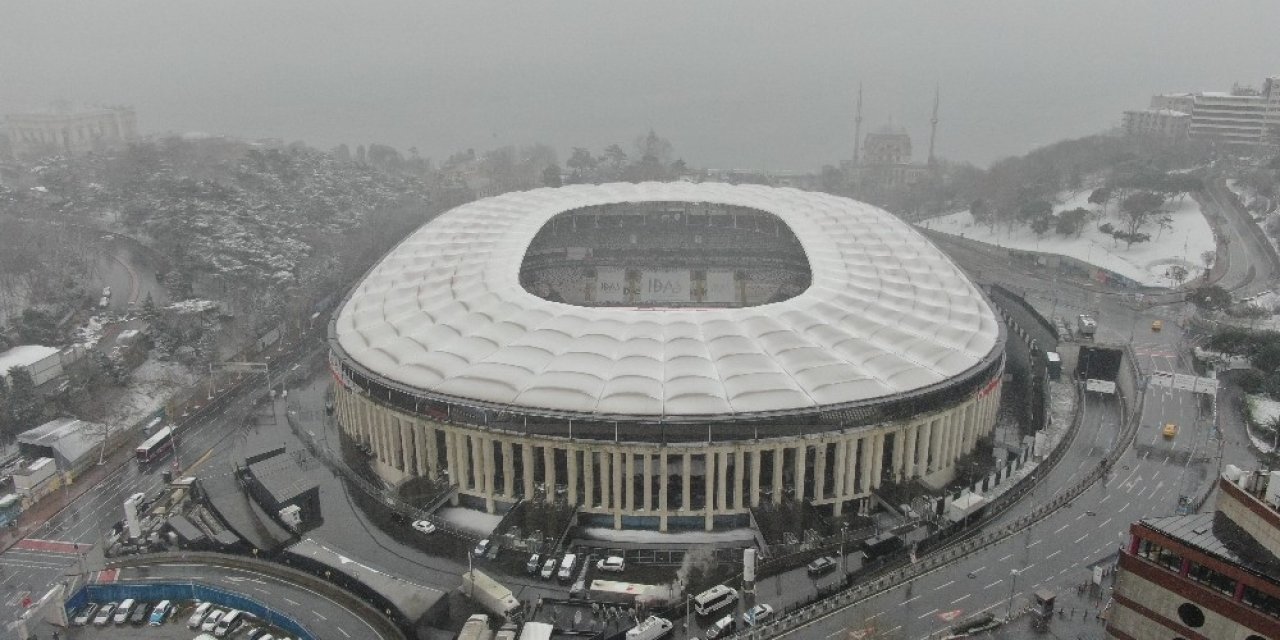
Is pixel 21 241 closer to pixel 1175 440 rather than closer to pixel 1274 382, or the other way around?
pixel 1175 440

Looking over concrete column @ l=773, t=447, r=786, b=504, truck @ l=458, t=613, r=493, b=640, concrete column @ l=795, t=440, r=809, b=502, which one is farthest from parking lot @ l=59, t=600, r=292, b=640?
concrete column @ l=795, t=440, r=809, b=502

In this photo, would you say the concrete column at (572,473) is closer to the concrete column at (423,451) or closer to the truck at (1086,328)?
the concrete column at (423,451)

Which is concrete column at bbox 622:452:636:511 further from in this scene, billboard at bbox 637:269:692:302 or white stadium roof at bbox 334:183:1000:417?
billboard at bbox 637:269:692:302

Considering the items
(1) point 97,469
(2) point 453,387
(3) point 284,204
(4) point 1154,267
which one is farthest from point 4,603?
(4) point 1154,267

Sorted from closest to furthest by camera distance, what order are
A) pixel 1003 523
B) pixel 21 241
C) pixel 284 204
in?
pixel 1003 523 → pixel 21 241 → pixel 284 204

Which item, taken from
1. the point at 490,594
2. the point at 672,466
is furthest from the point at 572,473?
A: the point at 490,594
